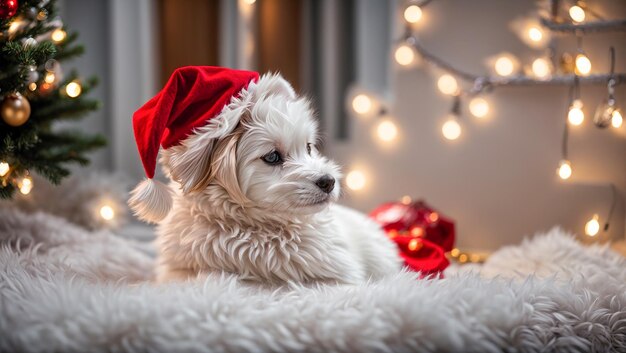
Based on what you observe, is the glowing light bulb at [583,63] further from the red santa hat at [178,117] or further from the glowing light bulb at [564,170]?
the red santa hat at [178,117]

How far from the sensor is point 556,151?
5.44ft

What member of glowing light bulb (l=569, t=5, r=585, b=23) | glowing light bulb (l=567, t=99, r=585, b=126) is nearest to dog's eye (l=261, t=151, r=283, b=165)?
glowing light bulb (l=567, t=99, r=585, b=126)

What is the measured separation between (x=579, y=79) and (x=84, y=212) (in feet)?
4.99

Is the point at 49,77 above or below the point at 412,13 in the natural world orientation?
below

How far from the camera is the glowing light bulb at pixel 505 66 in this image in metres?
1.72

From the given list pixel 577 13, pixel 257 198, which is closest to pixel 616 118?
pixel 577 13

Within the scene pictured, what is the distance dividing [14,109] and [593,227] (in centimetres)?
148

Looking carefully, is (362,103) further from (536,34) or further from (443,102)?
(536,34)

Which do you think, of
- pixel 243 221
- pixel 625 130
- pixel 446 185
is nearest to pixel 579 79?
pixel 625 130

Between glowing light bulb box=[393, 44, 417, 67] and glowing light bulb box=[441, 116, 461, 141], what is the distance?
247 millimetres

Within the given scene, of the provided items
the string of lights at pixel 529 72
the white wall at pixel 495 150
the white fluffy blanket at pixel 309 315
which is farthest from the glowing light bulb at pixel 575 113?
the white fluffy blanket at pixel 309 315

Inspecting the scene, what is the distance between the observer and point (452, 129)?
179 cm

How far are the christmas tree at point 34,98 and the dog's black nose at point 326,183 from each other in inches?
25.3

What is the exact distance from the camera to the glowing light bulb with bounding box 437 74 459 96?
5.88ft
